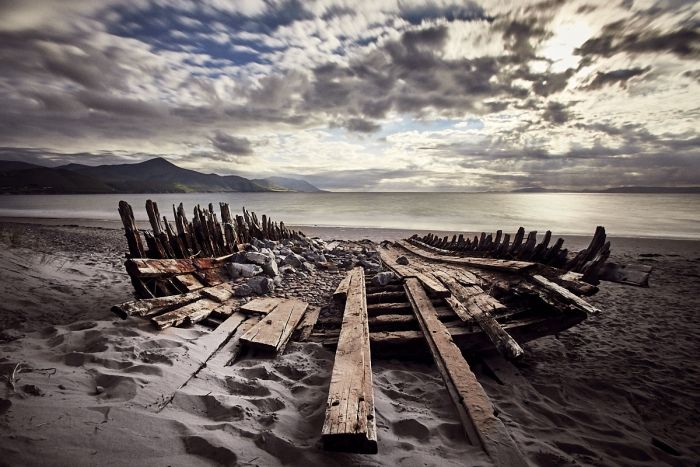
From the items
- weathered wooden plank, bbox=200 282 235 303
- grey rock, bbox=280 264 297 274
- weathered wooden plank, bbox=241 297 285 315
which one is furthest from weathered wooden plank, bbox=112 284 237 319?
grey rock, bbox=280 264 297 274

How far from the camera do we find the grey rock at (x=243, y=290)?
5.70 meters

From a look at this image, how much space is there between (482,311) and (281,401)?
281 centimetres

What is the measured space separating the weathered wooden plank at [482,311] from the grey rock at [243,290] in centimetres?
361

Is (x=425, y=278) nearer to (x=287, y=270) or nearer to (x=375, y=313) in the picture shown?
(x=375, y=313)

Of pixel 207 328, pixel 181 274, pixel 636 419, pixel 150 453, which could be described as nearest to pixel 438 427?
pixel 150 453

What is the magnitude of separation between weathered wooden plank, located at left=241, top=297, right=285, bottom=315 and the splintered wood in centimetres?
168

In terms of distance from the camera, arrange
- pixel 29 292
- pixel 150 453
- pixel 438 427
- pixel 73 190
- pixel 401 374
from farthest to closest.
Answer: pixel 73 190 < pixel 29 292 < pixel 401 374 < pixel 438 427 < pixel 150 453

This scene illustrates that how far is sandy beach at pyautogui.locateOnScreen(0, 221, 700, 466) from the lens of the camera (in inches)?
75.1

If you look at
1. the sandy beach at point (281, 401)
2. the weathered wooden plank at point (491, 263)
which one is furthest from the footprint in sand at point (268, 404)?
the weathered wooden plank at point (491, 263)

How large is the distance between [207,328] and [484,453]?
3.62 meters

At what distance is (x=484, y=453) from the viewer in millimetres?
2125

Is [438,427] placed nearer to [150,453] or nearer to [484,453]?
[484,453]

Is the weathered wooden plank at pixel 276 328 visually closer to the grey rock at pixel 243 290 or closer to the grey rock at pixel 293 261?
the grey rock at pixel 243 290

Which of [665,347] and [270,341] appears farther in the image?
[665,347]
